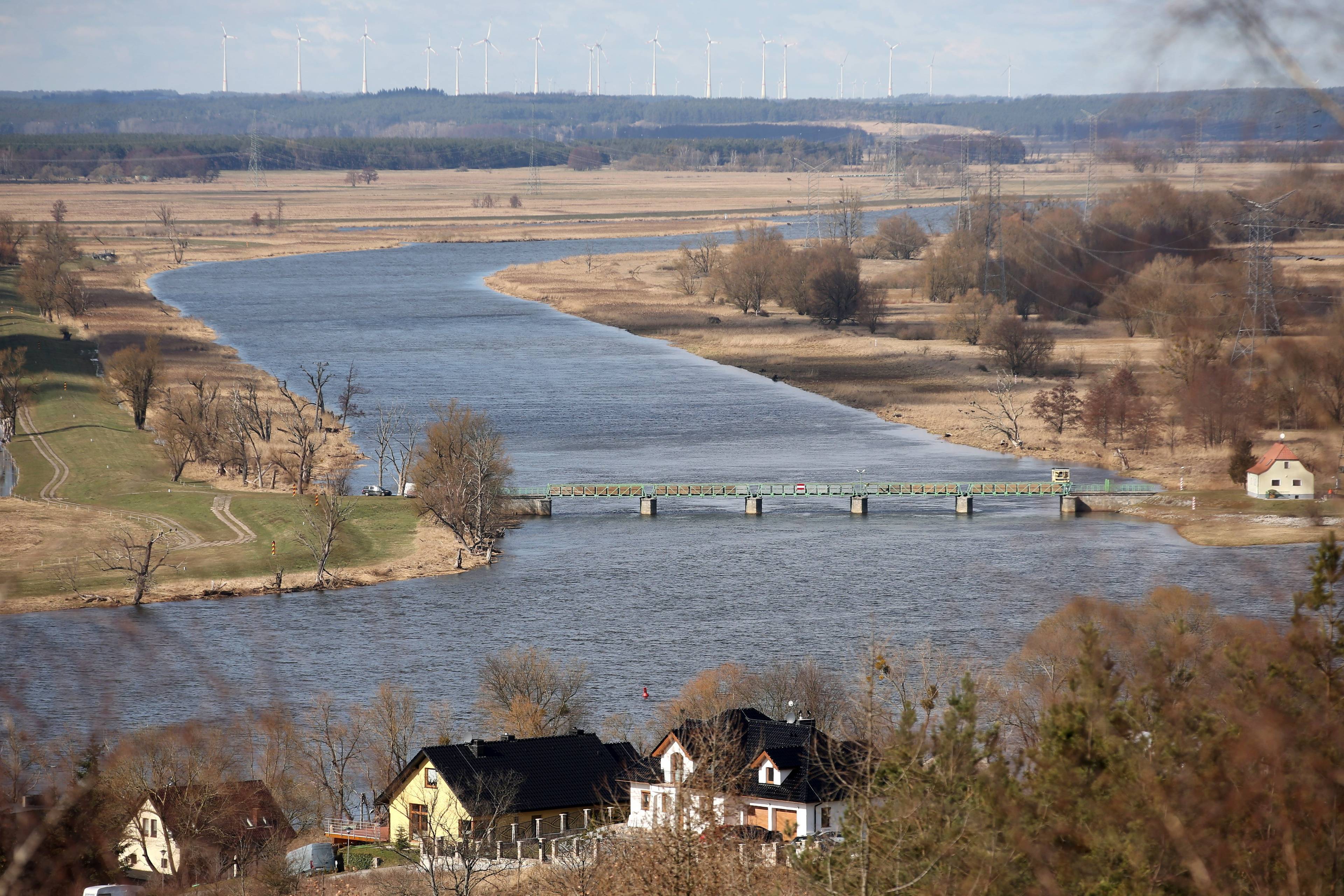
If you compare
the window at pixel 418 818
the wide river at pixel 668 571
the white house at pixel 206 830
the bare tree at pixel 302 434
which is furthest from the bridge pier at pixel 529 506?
the white house at pixel 206 830

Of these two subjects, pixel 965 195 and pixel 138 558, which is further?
pixel 965 195

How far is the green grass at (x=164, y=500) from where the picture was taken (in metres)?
47.4

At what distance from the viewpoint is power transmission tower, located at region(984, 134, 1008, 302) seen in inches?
3260

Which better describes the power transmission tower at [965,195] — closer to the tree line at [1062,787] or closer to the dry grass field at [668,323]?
the dry grass field at [668,323]

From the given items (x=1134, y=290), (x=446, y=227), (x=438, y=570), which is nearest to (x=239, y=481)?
(x=438, y=570)

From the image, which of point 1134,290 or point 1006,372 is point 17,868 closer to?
point 1134,290

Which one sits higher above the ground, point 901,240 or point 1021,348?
point 901,240

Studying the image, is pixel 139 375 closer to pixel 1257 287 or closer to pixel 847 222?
pixel 1257 287

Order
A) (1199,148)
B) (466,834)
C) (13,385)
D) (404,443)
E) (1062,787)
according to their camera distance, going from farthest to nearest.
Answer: (13,385) < (404,443) < (466,834) < (1062,787) < (1199,148)

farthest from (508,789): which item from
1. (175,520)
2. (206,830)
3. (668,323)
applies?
(668,323)

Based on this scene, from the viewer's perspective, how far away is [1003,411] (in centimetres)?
6806

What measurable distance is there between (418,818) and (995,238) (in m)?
75.7

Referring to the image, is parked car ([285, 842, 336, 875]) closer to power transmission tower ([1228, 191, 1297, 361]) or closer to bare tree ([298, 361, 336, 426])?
power transmission tower ([1228, 191, 1297, 361])

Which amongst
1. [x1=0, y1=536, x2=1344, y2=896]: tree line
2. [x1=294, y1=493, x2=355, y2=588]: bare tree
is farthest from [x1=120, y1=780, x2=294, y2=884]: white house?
[x1=294, y1=493, x2=355, y2=588]: bare tree
